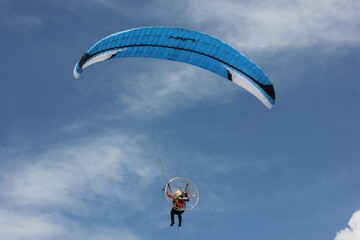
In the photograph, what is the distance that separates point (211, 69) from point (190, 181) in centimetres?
604

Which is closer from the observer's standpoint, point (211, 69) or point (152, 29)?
point (152, 29)

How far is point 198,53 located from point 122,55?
3.94m

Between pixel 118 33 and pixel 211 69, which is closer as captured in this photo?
pixel 118 33

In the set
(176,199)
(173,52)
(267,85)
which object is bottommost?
(176,199)

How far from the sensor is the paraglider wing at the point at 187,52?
93.0 ft

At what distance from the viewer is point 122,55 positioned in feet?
95.7

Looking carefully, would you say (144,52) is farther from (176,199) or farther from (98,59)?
(176,199)

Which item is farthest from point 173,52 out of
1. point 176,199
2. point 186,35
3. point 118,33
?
point 176,199

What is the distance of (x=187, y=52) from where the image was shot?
96.0 ft

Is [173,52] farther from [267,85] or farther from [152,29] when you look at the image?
[267,85]

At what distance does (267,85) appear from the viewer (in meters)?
29.4

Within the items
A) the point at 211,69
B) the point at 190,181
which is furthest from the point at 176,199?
the point at 211,69

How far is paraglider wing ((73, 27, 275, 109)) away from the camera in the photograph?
93.0 ft

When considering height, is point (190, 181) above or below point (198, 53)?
below
